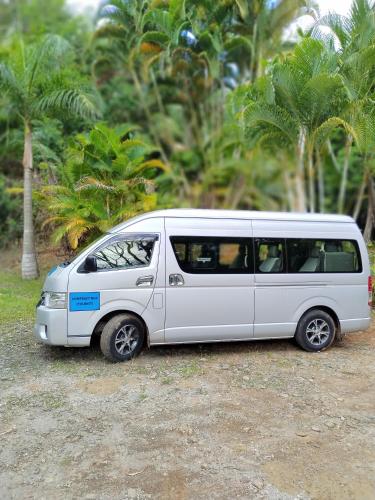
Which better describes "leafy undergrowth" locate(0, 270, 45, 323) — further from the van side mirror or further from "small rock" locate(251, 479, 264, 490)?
"small rock" locate(251, 479, 264, 490)

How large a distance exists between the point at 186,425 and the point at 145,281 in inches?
90.0

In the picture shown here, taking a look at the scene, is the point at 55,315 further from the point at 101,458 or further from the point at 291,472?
the point at 291,472

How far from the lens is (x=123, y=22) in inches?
610

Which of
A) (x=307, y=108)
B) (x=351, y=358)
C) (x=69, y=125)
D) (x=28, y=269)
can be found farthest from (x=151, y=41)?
(x=351, y=358)

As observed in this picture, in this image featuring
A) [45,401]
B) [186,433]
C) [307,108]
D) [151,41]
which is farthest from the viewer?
[151,41]

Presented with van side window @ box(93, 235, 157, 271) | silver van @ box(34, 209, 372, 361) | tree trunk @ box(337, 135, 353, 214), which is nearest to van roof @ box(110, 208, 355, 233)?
silver van @ box(34, 209, 372, 361)

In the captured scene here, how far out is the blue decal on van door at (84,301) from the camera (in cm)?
612

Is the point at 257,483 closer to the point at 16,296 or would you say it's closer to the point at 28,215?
the point at 16,296

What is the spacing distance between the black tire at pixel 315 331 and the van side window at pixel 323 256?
28.0 inches

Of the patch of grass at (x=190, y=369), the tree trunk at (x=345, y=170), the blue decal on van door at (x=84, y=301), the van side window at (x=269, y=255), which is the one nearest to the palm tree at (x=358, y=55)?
the tree trunk at (x=345, y=170)

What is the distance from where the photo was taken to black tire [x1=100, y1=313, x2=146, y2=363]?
20.6ft

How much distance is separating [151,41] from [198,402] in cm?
1289

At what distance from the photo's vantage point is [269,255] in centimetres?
704

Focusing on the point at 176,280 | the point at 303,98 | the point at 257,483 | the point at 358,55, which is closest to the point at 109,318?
the point at 176,280
